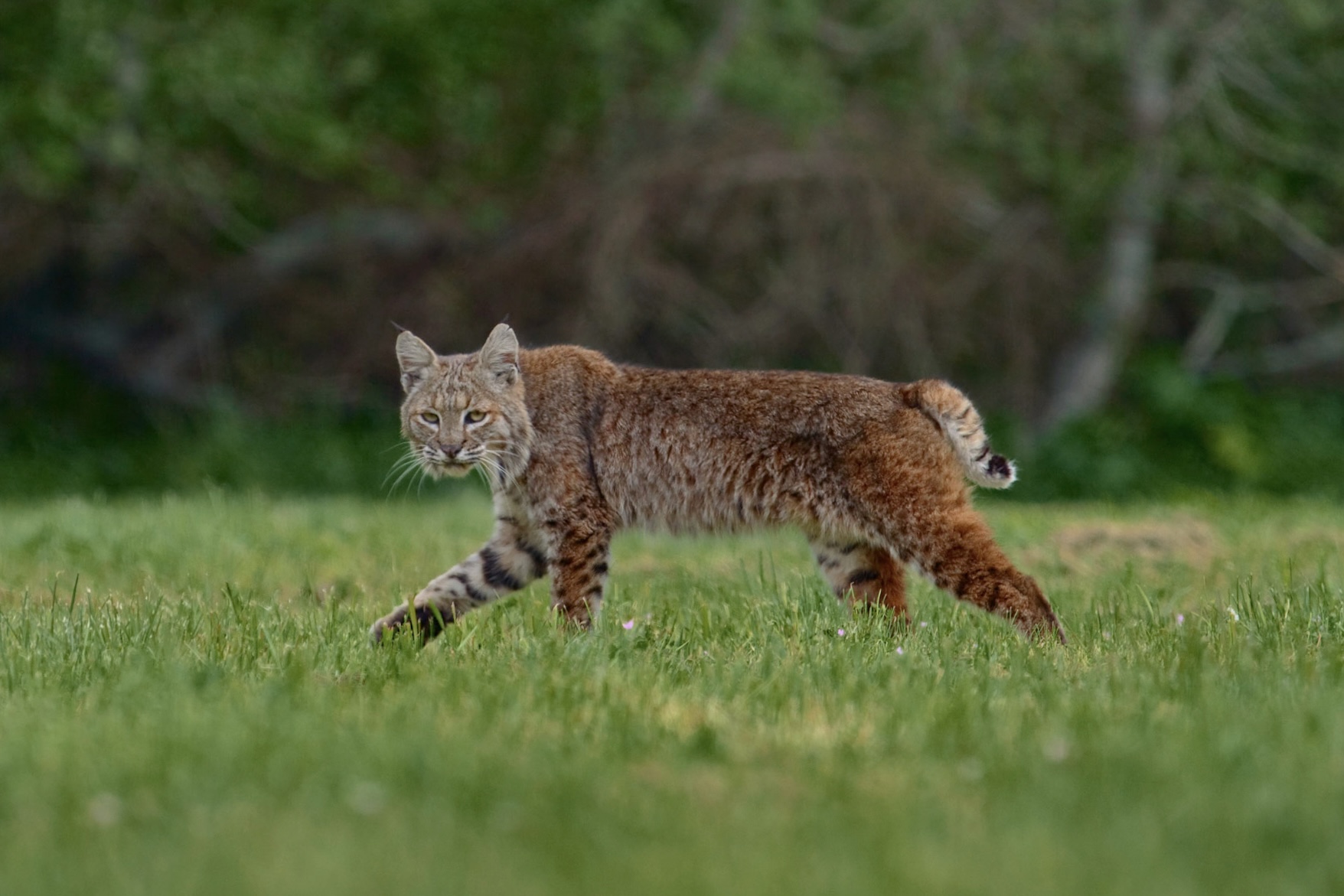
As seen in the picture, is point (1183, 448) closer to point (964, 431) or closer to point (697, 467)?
point (964, 431)

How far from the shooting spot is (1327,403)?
50.6 ft

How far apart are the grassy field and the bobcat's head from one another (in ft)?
1.92

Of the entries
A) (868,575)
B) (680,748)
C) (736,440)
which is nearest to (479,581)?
(736,440)

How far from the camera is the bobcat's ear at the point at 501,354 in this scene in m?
6.36

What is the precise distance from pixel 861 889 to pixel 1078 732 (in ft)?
4.09

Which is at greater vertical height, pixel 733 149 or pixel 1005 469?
pixel 733 149

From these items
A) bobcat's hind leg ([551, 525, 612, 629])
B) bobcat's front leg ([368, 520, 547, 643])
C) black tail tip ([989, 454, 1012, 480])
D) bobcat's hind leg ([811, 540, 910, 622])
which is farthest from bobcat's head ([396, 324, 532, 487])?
black tail tip ([989, 454, 1012, 480])

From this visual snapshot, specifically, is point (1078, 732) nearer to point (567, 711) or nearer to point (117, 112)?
point (567, 711)

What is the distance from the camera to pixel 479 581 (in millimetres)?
6094

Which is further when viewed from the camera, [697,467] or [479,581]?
[697,467]

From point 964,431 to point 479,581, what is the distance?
70.8 inches

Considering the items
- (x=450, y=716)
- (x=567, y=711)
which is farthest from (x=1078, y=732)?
(x=450, y=716)

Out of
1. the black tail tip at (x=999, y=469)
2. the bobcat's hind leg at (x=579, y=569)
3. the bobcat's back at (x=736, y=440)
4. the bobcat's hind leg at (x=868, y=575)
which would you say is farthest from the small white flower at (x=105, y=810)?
the black tail tip at (x=999, y=469)

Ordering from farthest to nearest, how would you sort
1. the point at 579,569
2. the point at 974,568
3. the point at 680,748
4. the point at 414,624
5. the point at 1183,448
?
1. the point at 1183,448
2. the point at 579,569
3. the point at 974,568
4. the point at 414,624
5. the point at 680,748
